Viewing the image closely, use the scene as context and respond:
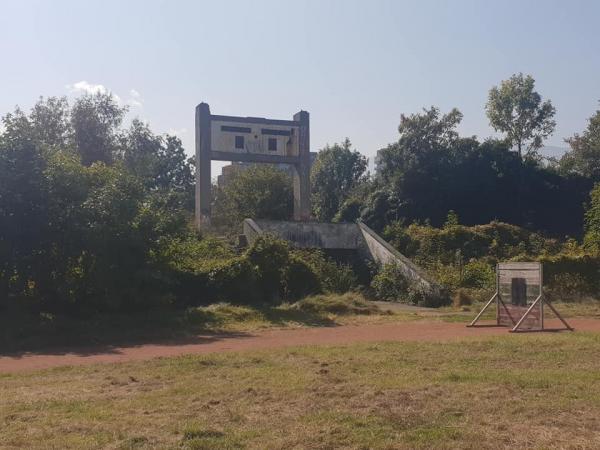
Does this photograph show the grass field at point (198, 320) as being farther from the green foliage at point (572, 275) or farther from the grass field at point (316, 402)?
the grass field at point (316, 402)

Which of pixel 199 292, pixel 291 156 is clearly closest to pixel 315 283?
pixel 199 292

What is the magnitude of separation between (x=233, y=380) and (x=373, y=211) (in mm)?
33281

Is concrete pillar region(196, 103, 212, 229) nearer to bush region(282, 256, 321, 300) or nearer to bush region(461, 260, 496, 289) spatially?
bush region(282, 256, 321, 300)

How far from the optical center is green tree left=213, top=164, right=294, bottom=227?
133ft

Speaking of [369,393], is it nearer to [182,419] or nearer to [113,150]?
[182,419]

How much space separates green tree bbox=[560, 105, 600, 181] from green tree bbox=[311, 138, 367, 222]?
16193 mm

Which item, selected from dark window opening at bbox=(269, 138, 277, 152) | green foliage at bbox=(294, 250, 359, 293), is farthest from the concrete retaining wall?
dark window opening at bbox=(269, 138, 277, 152)

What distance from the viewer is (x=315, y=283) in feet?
73.8

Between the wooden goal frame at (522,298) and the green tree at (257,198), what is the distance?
23.5m

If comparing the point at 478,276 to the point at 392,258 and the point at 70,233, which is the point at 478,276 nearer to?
the point at 392,258

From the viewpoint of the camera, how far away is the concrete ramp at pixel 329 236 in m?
27.2

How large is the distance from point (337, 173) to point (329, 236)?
30.1m

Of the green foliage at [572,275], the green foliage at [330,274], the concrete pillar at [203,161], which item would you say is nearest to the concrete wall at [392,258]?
the green foliage at [330,274]

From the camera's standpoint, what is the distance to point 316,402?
7.95 m
